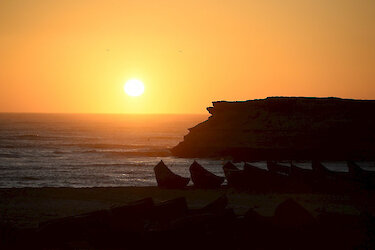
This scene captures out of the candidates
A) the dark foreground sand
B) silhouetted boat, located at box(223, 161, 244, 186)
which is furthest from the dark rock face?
the dark foreground sand

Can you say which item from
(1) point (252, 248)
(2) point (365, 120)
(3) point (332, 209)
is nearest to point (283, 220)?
(1) point (252, 248)

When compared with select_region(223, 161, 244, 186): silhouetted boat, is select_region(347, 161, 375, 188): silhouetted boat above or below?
below

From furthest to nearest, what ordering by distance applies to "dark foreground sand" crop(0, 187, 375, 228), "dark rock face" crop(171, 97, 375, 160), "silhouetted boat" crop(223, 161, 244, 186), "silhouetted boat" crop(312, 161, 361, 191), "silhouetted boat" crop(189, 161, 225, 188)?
1. "dark rock face" crop(171, 97, 375, 160)
2. "silhouetted boat" crop(189, 161, 225, 188)
3. "silhouetted boat" crop(223, 161, 244, 186)
4. "silhouetted boat" crop(312, 161, 361, 191)
5. "dark foreground sand" crop(0, 187, 375, 228)

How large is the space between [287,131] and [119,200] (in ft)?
153

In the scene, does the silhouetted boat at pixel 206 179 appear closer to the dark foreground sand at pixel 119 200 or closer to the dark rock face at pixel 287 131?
the dark foreground sand at pixel 119 200

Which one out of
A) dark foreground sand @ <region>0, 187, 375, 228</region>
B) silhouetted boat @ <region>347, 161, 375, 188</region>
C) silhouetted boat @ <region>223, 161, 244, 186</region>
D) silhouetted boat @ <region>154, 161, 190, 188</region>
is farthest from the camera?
silhouetted boat @ <region>154, 161, 190, 188</region>

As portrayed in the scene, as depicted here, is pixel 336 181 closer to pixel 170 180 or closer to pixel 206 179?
pixel 206 179

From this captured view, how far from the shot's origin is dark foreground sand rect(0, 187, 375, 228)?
18.8 meters

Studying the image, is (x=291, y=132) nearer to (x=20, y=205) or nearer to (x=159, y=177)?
(x=159, y=177)

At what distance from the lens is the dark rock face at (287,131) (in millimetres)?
62062

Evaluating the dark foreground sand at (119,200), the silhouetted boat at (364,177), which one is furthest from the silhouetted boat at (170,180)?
the silhouetted boat at (364,177)

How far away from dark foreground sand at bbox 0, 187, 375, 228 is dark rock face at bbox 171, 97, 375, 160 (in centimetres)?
3561

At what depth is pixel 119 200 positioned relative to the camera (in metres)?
22.1

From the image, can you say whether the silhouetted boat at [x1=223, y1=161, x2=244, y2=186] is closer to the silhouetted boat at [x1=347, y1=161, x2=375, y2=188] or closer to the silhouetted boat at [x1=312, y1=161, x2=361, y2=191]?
the silhouetted boat at [x1=312, y1=161, x2=361, y2=191]
